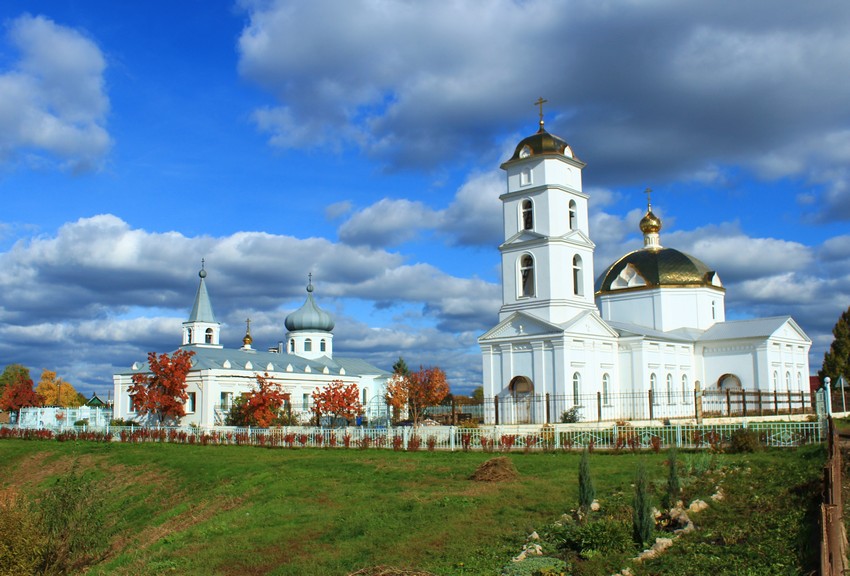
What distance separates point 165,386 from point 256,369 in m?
6.98

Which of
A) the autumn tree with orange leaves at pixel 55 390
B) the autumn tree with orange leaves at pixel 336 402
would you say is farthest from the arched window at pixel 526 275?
the autumn tree with orange leaves at pixel 55 390

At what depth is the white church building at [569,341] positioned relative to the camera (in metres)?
33.1

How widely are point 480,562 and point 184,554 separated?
207 inches

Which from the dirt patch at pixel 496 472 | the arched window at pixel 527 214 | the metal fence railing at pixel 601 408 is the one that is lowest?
the dirt patch at pixel 496 472

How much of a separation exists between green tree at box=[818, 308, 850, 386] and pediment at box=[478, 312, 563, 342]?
33.1 m

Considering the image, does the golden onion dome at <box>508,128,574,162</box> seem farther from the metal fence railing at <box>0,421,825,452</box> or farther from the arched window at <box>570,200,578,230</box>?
the metal fence railing at <box>0,421,825,452</box>

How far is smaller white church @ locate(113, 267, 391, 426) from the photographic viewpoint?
144ft

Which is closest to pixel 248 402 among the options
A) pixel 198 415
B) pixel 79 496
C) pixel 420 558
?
pixel 198 415

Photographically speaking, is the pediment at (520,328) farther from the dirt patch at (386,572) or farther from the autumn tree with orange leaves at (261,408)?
the dirt patch at (386,572)

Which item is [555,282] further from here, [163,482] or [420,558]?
[420,558]

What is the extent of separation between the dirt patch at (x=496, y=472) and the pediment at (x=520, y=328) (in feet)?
52.9

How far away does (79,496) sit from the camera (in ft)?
47.1

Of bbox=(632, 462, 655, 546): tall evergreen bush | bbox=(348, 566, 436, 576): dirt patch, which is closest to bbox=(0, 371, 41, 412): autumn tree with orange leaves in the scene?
bbox=(348, 566, 436, 576): dirt patch

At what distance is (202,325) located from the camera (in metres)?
55.4
